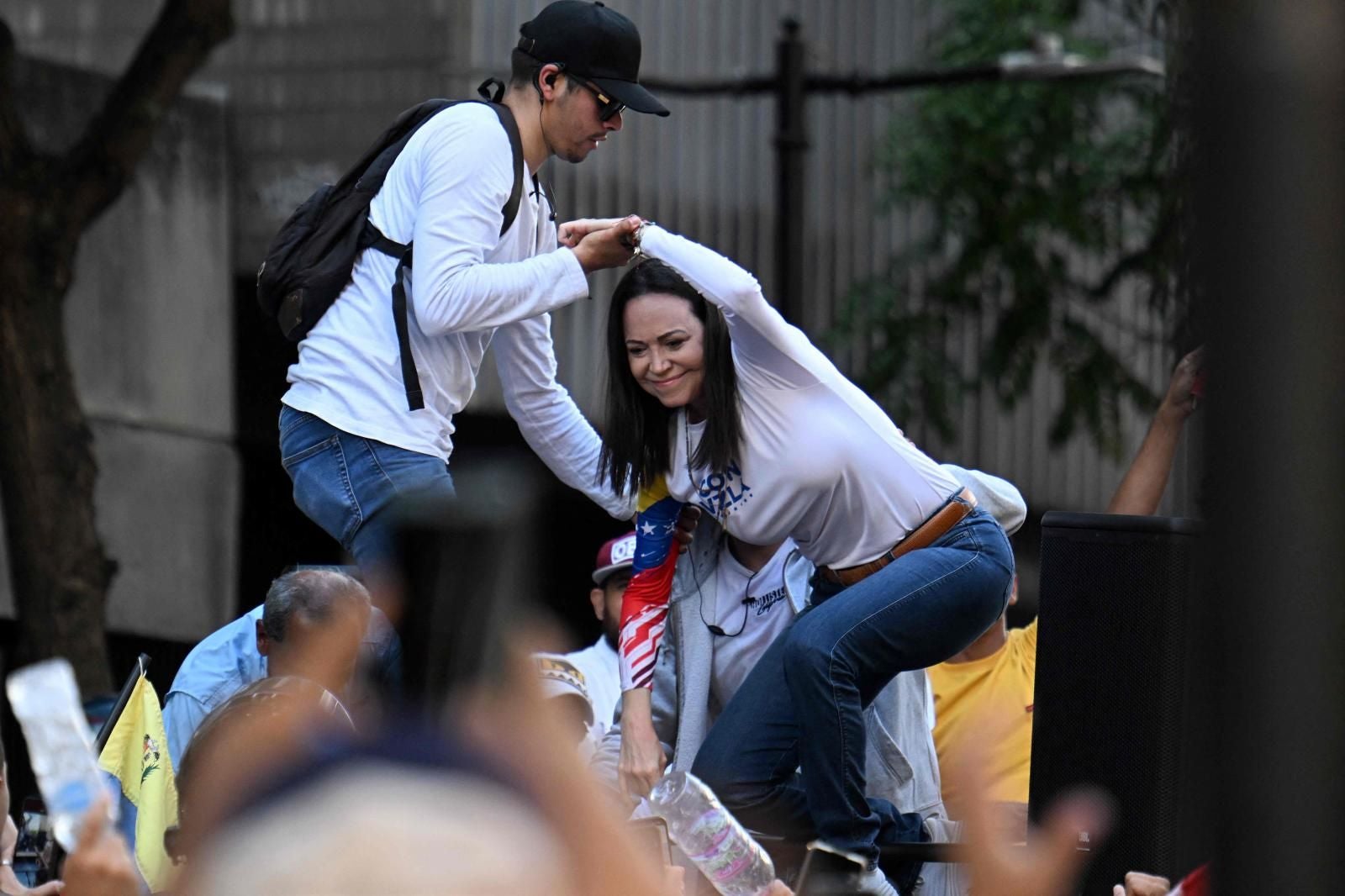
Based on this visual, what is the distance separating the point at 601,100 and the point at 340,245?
635 mm

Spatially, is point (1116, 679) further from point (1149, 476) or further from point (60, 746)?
point (60, 746)

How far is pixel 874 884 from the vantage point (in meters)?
4.35

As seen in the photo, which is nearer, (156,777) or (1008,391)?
(156,777)

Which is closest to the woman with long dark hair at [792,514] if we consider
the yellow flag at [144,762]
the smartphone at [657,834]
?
the smartphone at [657,834]

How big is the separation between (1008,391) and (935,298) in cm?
80

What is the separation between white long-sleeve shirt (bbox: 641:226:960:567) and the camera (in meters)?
4.39

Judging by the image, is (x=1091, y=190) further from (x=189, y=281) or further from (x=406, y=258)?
(x=406, y=258)

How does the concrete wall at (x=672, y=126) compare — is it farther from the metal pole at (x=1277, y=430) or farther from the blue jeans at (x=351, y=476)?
the metal pole at (x=1277, y=430)

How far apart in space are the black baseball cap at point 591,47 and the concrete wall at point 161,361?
7.42 m

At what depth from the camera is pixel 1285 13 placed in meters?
1.36

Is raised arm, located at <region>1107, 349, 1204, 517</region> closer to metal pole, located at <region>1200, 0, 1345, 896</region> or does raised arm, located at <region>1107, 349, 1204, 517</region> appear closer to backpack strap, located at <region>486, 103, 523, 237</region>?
backpack strap, located at <region>486, 103, 523, 237</region>

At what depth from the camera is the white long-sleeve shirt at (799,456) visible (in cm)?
439

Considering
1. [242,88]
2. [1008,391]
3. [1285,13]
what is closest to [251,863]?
[1285,13]

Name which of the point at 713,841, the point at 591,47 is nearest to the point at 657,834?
the point at 713,841
